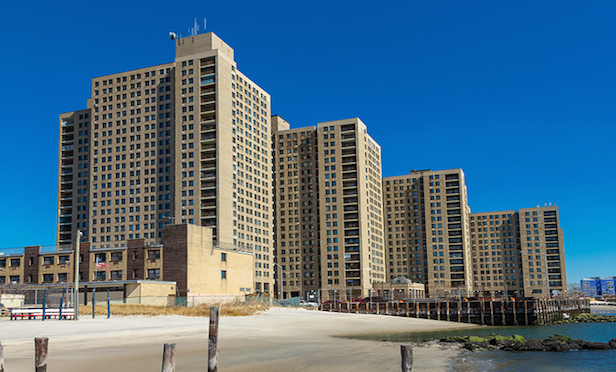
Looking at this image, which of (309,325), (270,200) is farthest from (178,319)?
(270,200)

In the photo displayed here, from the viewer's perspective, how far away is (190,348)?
35.4m

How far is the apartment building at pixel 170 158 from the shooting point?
145250 mm

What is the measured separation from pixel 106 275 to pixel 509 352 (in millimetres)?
74055

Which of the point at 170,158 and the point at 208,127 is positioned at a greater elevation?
the point at 208,127

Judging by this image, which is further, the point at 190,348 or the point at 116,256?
the point at 116,256

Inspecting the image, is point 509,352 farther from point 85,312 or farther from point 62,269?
point 62,269

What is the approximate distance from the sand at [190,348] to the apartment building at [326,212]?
122856 millimetres

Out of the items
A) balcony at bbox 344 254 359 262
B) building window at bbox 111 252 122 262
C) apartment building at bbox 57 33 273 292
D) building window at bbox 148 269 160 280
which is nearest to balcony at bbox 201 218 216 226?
apartment building at bbox 57 33 273 292

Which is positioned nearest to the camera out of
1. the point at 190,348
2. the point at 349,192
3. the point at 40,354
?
the point at 40,354

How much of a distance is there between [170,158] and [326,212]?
5363cm

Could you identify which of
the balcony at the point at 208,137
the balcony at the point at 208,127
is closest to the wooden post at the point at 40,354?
the balcony at the point at 208,137

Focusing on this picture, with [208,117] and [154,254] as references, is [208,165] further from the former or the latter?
[154,254]

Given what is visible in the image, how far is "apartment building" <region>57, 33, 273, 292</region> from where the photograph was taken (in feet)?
477

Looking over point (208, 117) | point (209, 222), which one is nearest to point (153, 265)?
point (209, 222)
